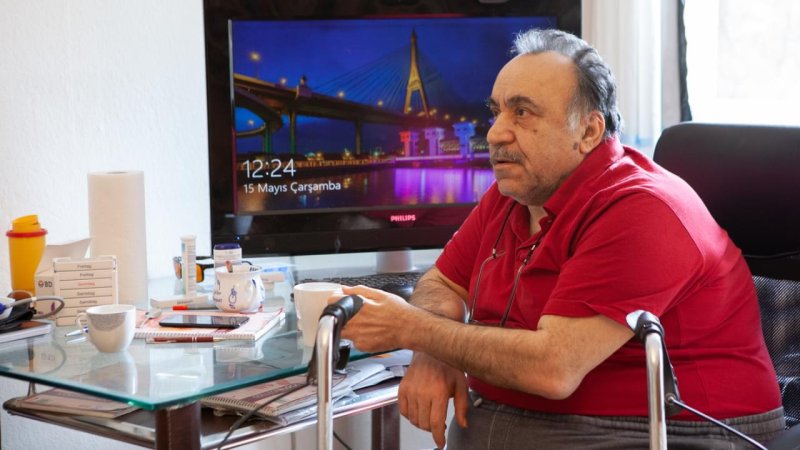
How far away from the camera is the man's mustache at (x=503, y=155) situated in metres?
1.92

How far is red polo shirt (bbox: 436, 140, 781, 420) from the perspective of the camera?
1.67 meters

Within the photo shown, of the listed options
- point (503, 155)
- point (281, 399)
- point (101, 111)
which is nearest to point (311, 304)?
point (281, 399)

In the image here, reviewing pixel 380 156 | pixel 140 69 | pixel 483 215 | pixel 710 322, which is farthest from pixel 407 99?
pixel 710 322

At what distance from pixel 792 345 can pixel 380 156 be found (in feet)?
3.43

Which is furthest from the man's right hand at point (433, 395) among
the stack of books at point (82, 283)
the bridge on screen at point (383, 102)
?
the bridge on screen at point (383, 102)

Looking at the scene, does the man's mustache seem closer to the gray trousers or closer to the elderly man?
the elderly man

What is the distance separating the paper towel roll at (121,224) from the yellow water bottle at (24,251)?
0.11m

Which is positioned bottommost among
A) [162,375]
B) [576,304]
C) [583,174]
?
[162,375]

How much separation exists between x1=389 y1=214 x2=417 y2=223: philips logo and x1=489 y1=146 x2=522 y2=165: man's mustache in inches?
24.0

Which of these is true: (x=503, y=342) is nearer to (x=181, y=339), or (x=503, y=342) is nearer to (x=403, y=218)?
(x=181, y=339)

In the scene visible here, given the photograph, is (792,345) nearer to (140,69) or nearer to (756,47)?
(756,47)

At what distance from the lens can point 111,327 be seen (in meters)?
1.80

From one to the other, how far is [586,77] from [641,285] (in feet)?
1.45

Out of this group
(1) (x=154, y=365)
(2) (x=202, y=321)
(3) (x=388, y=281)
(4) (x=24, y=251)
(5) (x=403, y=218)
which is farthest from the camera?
(5) (x=403, y=218)
